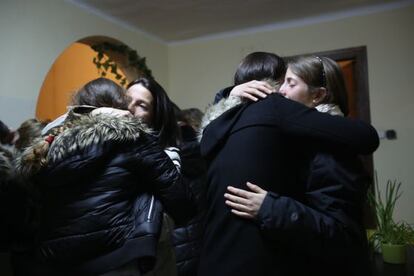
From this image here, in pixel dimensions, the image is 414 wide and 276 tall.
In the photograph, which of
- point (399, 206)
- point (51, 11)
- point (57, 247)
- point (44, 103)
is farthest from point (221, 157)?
point (44, 103)

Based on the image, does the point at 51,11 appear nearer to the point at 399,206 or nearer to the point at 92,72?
the point at 92,72

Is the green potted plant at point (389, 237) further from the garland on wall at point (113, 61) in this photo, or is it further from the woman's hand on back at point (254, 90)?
the garland on wall at point (113, 61)

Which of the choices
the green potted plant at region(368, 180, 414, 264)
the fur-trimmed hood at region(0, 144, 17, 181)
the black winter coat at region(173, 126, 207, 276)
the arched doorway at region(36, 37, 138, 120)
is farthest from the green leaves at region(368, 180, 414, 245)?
the arched doorway at region(36, 37, 138, 120)

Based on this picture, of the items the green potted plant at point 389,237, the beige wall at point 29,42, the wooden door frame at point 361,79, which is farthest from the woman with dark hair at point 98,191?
the wooden door frame at point 361,79

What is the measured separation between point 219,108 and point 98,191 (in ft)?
1.32

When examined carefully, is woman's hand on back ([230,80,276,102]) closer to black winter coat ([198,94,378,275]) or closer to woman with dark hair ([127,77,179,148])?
black winter coat ([198,94,378,275])

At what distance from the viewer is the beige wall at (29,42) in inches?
88.3

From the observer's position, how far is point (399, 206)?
114 inches

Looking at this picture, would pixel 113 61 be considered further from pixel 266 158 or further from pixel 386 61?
pixel 266 158

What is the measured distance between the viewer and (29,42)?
238cm

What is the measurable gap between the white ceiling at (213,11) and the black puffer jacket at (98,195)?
2047mm

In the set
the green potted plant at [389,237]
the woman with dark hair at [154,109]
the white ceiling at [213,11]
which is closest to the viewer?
the woman with dark hair at [154,109]

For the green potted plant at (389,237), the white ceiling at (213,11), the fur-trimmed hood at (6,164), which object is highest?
the white ceiling at (213,11)

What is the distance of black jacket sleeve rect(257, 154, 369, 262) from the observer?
2.65ft
